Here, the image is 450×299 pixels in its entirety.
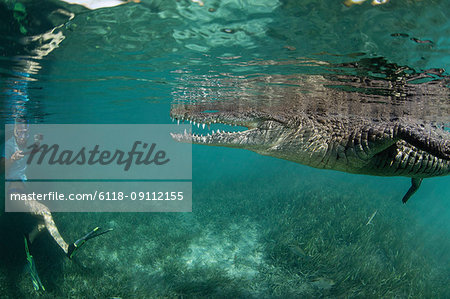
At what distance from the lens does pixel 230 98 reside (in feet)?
34.7

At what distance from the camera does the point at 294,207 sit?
12.8m

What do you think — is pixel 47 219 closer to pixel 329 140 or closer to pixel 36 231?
pixel 36 231

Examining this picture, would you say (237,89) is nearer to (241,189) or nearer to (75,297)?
(75,297)

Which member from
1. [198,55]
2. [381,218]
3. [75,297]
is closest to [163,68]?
[198,55]

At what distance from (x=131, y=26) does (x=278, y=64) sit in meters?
3.50

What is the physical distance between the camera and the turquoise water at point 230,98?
4215 millimetres

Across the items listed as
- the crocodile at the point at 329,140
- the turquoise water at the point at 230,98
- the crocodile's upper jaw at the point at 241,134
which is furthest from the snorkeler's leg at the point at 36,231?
the crocodile's upper jaw at the point at 241,134

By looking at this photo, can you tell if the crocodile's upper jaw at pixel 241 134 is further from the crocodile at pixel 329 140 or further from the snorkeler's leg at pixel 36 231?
the snorkeler's leg at pixel 36 231

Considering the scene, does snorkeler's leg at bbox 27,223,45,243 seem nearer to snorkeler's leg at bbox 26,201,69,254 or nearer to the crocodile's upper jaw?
snorkeler's leg at bbox 26,201,69,254

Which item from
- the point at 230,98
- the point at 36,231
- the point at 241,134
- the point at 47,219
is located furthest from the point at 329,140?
the point at 36,231

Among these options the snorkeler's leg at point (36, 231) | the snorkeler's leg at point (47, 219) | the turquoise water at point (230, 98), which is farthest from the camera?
the snorkeler's leg at point (36, 231)

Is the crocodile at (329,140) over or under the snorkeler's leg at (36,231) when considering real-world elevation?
over

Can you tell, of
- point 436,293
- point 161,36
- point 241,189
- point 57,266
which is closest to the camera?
point 161,36

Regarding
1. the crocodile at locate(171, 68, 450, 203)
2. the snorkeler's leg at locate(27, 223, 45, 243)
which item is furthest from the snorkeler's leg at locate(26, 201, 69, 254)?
the crocodile at locate(171, 68, 450, 203)
